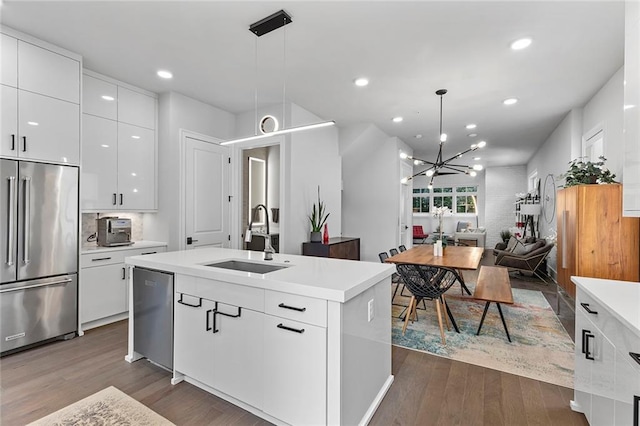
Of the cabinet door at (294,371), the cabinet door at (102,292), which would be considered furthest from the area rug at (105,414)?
the cabinet door at (102,292)

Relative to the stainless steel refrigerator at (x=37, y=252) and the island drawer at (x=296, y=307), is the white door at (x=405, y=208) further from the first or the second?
the stainless steel refrigerator at (x=37, y=252)

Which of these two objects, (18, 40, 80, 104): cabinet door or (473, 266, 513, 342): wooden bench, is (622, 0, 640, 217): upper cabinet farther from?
(18, 40, 80, 104): cabinet door

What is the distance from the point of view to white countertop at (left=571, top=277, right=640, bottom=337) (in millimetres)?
1241

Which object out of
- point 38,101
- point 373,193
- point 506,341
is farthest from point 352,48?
point 373,193

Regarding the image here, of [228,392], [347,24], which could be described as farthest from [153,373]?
[347,24]

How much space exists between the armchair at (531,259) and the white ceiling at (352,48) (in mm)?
2643

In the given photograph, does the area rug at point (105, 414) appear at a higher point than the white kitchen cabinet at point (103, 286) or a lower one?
lower

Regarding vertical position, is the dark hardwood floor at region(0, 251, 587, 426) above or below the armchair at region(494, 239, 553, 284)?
below

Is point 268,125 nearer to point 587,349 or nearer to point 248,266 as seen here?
point 248,266

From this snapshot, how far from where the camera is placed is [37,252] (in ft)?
9.28

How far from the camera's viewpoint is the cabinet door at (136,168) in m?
3.75

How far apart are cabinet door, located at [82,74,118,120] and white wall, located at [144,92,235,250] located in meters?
0.56

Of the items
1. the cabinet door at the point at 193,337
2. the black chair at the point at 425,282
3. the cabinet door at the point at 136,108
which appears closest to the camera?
the cabinet door at the point at 193,337

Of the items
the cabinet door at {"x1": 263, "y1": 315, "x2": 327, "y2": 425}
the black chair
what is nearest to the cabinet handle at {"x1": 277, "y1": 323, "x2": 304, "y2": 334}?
the cabinet door at {"x1": 263, "y1": 315, "x2": 327, "y2": 425}
